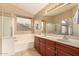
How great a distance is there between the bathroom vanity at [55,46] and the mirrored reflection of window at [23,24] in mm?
284

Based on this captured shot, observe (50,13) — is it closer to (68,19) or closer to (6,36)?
(68,19)

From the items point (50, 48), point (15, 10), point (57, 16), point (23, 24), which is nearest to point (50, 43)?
point (50, 48)

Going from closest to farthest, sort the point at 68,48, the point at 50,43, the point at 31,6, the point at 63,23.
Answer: the point at 68,48 < the point at 31,6 < the point at 63,23 < the point at 50,43

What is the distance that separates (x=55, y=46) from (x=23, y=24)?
29.7 inches

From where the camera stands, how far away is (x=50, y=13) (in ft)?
6.84

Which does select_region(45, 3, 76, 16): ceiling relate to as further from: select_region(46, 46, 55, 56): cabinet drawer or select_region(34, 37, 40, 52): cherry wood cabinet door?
select_region(46, 46, 55, 56): cabinet drawer

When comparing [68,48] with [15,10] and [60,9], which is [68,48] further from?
[15,10]

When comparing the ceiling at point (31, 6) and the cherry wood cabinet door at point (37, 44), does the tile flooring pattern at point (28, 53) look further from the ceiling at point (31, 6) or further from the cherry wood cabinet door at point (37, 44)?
the ceiling at point (31, 6)

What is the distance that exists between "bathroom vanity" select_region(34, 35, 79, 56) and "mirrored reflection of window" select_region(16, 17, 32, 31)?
0.93 ft

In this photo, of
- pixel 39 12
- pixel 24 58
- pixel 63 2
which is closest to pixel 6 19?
pixel 39 12

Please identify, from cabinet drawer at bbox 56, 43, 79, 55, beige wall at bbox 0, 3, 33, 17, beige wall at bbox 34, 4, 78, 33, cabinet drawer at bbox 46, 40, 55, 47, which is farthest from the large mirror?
beige wall at bbox 0, 3, 33, 17

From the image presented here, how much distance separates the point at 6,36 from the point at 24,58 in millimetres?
573

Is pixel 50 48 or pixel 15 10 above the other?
pixel 15 10

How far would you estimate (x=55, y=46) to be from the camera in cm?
194
